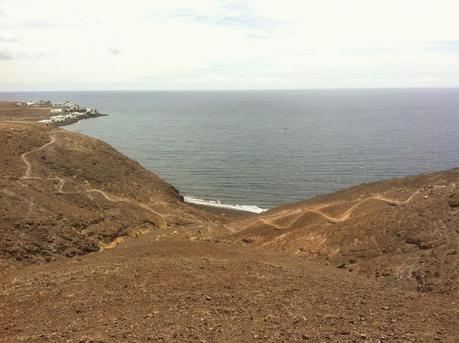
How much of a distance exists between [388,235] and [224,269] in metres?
9.84

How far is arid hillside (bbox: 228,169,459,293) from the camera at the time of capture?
20.8m

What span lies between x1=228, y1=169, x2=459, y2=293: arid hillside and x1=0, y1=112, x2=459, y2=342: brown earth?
9 cm

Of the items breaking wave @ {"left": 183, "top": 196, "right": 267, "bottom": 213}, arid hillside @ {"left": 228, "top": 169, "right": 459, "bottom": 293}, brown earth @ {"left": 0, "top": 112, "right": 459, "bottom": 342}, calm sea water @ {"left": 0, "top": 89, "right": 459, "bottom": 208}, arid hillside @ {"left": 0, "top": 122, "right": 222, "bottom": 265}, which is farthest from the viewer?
calm sea water @ {"left": 0, "top": 89, "right": 459, "bottom": 208}

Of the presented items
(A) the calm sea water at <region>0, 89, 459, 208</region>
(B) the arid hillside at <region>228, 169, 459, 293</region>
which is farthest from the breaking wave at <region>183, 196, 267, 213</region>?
(B) the arid hillside at <region>228, 169, 459, 293</region>

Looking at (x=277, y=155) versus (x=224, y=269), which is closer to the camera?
(x=224, y=269)

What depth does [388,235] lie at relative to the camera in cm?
2489

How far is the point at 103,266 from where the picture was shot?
854 inches

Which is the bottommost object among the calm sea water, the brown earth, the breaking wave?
the breaking wave

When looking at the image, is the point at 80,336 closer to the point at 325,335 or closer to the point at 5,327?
the point at 5,327

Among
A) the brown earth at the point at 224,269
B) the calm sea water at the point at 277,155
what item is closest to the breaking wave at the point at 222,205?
the calm sea water at the point at 277,155

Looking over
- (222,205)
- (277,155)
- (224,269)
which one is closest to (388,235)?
(224,269)

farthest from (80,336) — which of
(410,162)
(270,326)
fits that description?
(410,162)

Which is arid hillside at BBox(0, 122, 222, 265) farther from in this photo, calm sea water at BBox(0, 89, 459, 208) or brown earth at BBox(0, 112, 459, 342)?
calm sea water at BBox(0, 89, 459, 208)

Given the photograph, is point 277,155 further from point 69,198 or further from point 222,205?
point 69,198
